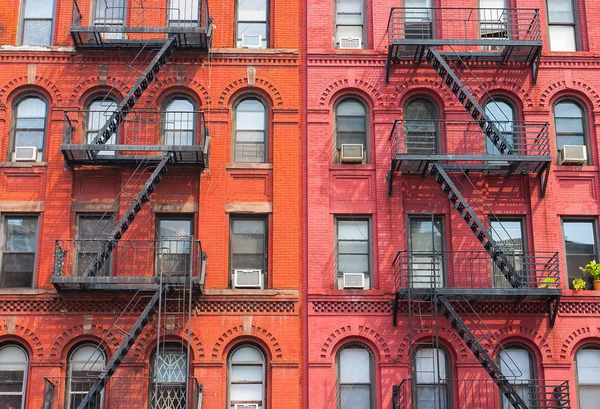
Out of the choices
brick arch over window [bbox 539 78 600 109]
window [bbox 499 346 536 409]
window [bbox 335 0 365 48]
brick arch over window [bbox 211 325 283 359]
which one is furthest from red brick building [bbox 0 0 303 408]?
brick arch over window [bbox 539 78 600 109]

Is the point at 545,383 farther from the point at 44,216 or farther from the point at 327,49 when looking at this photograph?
the point at 44,216

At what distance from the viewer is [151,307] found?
2212 centimetres

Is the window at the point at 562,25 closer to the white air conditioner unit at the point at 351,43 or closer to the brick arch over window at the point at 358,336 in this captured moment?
the white air conditioner unit at the point at 351,43

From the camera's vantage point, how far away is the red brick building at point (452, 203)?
2312 centimetres

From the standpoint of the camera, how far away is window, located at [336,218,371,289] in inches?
933

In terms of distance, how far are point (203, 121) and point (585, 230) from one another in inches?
398

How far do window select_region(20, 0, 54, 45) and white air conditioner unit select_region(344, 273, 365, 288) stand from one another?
10086 millimetres

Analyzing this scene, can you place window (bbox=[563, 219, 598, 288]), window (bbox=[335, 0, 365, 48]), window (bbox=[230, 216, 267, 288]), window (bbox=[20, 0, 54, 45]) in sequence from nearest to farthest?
window (bbox=[230, 216, 267, 288]), window (bbox=[563, 219, 598, 288]), window (bbox=[20, 0, 54, 45]), window (bbox=[335, 0, 365, 48])

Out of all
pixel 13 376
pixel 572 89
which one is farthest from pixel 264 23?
pixel 13 376

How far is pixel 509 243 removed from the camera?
79.9ft

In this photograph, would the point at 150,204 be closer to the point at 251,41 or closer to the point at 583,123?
the point at 251,41

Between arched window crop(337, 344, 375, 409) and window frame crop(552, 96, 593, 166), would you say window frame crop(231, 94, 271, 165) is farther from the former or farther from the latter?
window frame crop(552, 96, 593, 166)

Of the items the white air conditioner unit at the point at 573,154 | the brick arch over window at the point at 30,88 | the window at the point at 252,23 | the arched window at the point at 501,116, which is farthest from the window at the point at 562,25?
the brick arch over window at the point at 30,88

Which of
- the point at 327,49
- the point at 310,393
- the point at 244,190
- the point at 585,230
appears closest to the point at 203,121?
the point at 244,190
